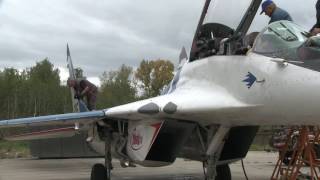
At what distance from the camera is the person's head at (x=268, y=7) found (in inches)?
278

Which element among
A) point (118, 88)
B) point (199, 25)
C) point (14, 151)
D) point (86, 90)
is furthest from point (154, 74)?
point (199, 25)

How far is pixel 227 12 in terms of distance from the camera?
283 inches

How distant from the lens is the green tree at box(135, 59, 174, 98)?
57.9m

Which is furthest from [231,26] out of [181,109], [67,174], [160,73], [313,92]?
[160,73]

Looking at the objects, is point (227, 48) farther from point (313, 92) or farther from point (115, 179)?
point (115, 179)

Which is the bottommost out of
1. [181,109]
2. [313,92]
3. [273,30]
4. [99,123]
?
[99,123]

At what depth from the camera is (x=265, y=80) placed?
19.3 feet

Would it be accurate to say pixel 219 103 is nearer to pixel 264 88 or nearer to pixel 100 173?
pixel 264 88

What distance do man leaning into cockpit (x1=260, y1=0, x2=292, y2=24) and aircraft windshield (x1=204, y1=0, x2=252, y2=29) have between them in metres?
0.38

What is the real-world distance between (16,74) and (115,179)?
48.2 meters

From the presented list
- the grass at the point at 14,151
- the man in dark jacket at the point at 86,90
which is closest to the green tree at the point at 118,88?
the grass at the point at 14,151

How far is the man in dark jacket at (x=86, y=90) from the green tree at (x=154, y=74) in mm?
43754

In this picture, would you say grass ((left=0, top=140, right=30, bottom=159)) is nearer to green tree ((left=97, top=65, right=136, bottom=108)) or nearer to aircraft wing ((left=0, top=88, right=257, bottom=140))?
aircraft wing ((left=0, top=88, right=257, bottom=140))

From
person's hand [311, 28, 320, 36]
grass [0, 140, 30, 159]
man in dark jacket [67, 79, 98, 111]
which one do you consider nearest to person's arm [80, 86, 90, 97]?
man in dark jacket [67, 79, 98, 111]
